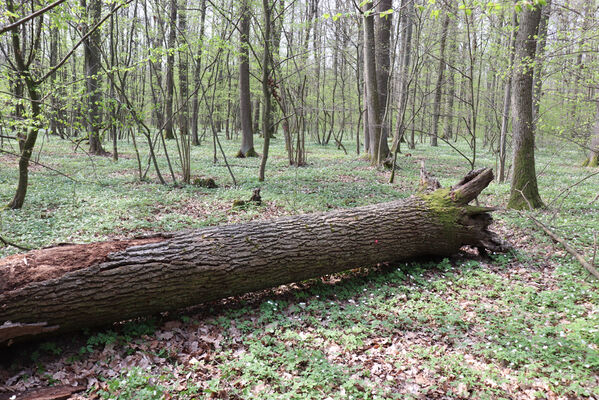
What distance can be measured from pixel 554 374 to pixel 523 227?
4.47 meters

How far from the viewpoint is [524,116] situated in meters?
7.67

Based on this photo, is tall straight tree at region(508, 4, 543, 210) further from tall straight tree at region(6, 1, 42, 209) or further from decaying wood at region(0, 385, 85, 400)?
tall straight tree at region(6, 1, 42, 209)

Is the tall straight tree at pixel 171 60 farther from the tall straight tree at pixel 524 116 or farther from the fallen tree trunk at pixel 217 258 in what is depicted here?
the tall straight tree at pixel 524 116

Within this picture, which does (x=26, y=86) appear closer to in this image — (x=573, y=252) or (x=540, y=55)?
(x=573, y=252)

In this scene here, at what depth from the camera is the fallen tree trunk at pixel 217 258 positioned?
3488mm

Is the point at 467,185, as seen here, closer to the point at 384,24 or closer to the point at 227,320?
the point at 227,320

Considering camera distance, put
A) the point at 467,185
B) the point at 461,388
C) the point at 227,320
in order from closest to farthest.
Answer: the point at 461,388 → the point at 227,320 → the point at 467,185

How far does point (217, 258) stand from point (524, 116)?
296 inches

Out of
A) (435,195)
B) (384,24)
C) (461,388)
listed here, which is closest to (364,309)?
(461,388)

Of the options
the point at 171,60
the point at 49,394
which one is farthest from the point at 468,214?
the point at 171,60

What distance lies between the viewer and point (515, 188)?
8031 millimetres

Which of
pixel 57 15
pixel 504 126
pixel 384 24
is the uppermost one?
pixel 384 24

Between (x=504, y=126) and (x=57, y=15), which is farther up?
(x=57, y=15)

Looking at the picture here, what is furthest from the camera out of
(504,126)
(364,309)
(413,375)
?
(504,126)
